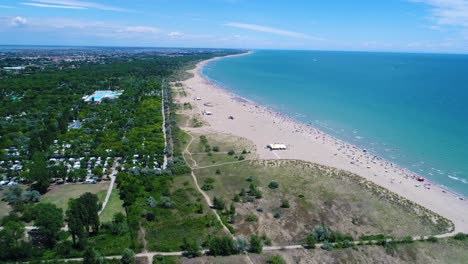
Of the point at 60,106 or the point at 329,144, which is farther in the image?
the point at 60,106

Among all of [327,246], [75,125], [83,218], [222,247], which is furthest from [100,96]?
[327,246]

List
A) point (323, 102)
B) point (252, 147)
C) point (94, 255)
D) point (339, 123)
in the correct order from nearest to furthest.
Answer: point (94, 255) → point (252, 147) → point (339, 123) → point (323, 102)

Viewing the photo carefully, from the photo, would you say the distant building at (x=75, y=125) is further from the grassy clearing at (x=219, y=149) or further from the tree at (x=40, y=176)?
the tree at (x=40, y=176)

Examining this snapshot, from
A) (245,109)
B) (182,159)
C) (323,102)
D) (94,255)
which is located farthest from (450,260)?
(323,102)

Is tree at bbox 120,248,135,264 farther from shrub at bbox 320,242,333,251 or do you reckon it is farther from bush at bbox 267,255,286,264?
shrub at bbox 320,242,333,251

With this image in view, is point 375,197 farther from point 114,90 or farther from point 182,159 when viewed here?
point 114,90

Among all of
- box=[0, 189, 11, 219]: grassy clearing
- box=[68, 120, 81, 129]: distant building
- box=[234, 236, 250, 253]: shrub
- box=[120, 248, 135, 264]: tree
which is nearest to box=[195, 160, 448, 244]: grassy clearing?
box=[234, 236, 250, 253]: shrub
